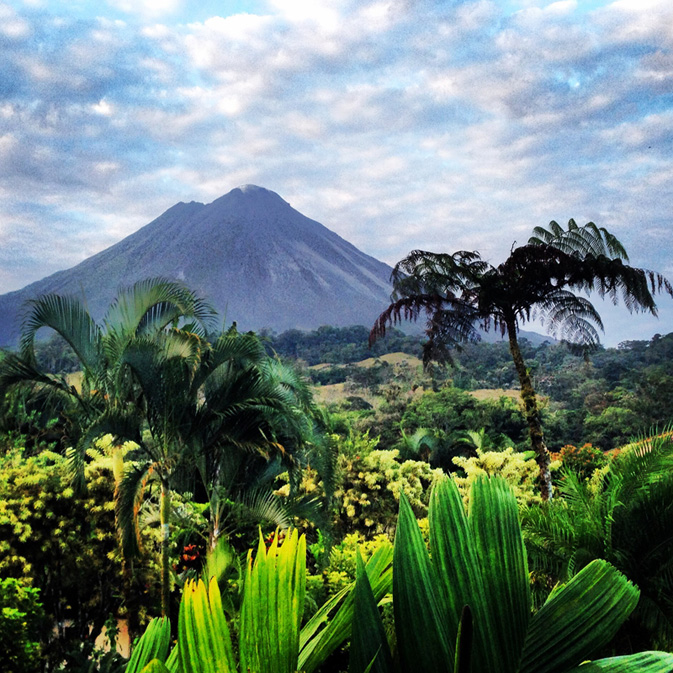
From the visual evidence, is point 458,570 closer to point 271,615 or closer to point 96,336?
point 271,615

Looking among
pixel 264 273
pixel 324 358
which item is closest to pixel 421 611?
pixel 324 358

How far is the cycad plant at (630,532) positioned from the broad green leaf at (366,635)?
290 centimetres

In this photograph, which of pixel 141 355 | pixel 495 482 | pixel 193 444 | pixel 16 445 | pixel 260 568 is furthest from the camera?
pixel 16 445

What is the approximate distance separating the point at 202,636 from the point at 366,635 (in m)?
0.21

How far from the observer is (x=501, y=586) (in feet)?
2.52

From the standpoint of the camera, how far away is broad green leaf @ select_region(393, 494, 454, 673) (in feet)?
2.47

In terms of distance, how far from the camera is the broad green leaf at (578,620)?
741mm

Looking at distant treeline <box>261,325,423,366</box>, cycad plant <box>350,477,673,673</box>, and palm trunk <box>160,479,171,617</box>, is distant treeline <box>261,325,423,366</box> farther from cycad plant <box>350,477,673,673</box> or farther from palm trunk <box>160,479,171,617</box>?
cycad plant <box>350,477,673,673</box>

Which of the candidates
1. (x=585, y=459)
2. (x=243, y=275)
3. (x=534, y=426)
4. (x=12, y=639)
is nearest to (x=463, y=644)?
(x=12, y=639)

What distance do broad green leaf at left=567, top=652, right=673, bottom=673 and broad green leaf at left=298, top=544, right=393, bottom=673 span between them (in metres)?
0.30

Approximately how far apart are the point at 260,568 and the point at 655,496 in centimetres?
353

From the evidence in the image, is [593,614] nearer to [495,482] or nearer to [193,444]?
[495,482]

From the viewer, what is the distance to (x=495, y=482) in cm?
84

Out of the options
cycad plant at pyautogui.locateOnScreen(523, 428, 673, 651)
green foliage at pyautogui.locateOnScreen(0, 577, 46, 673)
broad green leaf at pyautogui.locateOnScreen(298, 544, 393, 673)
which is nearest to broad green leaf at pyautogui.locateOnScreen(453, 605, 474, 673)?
broad green leaf at pyautogui.locateOnScreen(298, 544, 393, 673)
